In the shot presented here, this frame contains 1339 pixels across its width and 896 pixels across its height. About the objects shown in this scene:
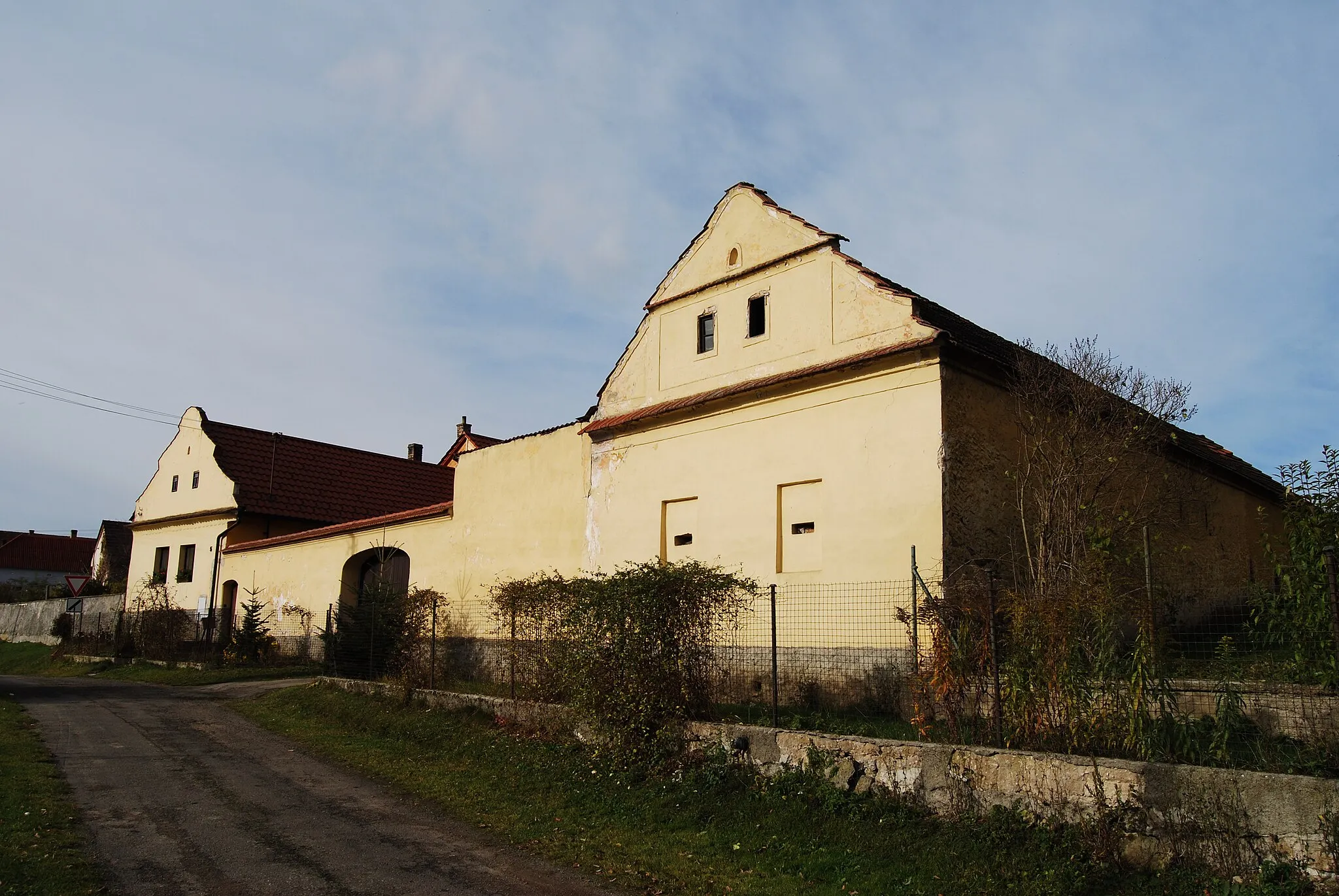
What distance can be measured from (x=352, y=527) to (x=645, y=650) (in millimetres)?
14375

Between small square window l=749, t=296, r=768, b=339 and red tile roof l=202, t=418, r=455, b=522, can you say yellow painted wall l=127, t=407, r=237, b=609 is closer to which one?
red tile roof l=202, t=418, r=455, b=522

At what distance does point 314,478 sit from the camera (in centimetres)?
3047

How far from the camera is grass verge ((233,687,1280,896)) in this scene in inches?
257

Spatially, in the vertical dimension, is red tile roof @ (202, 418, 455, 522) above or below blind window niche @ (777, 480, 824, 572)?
above

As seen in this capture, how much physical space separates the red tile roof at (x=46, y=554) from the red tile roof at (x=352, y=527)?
160 ft

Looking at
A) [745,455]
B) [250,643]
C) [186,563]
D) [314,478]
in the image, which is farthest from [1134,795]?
[186,563]

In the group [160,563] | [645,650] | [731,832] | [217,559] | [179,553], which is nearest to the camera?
[731,832]

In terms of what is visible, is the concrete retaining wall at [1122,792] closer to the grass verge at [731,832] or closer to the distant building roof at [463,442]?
the grass verge at [731,832]

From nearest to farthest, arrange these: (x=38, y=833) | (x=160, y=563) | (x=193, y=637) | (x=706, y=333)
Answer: (x=38, y=833) → (x=706, y=333) → (x=193, y=637) → (x=160, y=563)

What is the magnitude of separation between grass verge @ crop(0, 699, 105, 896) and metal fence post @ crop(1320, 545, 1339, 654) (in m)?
8.95

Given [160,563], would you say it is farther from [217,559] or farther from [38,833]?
[38,833]

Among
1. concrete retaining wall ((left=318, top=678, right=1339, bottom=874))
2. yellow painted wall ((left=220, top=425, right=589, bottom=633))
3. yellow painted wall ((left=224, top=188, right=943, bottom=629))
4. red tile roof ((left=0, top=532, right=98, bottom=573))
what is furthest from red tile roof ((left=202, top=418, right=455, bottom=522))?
red tile roof ((left=0, top=532, right=98, bottom=573))

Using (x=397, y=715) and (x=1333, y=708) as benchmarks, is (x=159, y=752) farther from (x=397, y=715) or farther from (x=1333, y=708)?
(x=1333, y=708)

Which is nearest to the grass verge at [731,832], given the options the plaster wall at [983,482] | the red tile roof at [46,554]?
the plaster wall at [983,482]
